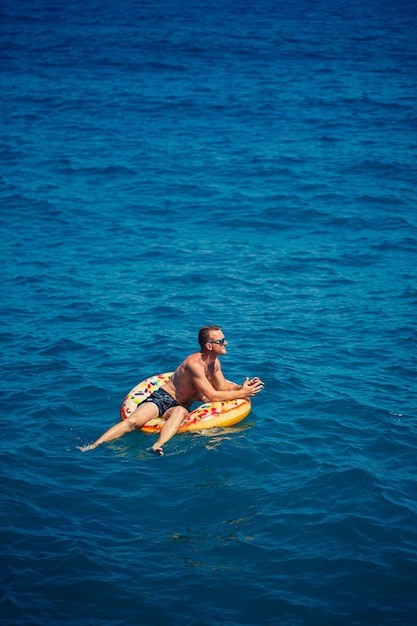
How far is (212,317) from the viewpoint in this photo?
1324cm

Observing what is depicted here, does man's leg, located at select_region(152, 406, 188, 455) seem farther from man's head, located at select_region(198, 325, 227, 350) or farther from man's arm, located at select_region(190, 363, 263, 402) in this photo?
man's head, located at select_region(198, 325, 227, 350)

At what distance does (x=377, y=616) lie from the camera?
661 cm

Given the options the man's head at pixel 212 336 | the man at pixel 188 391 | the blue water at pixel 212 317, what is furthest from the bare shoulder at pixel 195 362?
the blue water at pixel 212 317

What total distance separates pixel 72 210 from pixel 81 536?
11510 millimetres

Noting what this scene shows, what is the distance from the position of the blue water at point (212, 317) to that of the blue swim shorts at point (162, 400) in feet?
1.51

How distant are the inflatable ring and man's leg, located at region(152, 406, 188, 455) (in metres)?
0.10

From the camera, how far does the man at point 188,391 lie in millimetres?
9297

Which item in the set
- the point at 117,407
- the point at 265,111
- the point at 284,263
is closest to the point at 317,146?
the point at 265,111

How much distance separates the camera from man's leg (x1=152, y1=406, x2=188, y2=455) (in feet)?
29.8

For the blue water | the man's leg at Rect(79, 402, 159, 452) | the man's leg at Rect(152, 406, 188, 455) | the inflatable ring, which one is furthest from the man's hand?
the man's leg at Rect(79, 402, 159, 452)

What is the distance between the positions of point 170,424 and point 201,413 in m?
0.48

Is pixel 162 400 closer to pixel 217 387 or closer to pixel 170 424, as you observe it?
pixel 170 424

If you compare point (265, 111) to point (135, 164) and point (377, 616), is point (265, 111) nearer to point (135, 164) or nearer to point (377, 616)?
point (135, 164)

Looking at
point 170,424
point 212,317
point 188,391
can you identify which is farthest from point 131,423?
point 212,317
